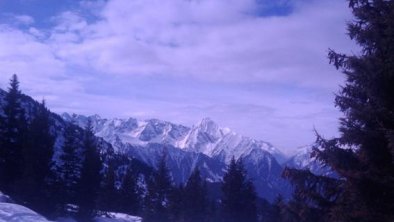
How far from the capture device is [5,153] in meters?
41.6

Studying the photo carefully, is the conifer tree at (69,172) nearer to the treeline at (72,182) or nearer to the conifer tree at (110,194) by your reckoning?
the treeline at (72,182)

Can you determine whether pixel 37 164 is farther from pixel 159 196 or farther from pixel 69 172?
pixel 159 196

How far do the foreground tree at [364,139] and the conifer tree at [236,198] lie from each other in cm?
4155

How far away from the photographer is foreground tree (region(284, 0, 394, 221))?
452 inches

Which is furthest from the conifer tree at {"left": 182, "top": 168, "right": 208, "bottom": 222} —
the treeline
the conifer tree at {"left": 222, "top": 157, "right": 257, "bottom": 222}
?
the conifer tree at {"left": 222, "top": 157, "right": 257, "bottom": 222}

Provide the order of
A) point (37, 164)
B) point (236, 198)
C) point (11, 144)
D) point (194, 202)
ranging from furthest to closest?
point (194, 202)
point (236, 198)
point (11, 144)
point (37, 164)

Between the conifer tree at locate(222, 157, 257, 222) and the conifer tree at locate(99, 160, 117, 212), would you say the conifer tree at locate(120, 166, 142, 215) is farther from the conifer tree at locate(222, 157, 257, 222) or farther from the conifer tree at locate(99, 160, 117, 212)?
the conifer tree at locate(222, 157, 257, 222)

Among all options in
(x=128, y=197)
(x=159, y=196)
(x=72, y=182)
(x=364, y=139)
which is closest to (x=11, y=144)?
(x=72, y=182)

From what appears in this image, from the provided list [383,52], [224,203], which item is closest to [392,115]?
[383,52]

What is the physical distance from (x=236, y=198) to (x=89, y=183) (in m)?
17.1

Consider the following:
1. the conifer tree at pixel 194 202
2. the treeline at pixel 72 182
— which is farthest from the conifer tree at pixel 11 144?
the conifer tree at pixel 194 202

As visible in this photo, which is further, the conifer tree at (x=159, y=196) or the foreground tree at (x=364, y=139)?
the conifer tree at (x=159, y=196)

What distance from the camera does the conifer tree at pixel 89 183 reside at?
48000 millimetres

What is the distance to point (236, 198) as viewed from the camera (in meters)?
54.2
